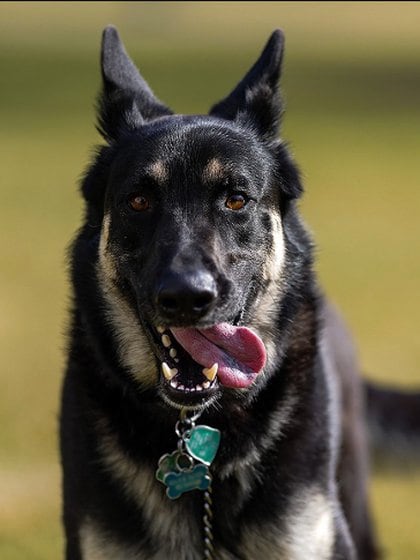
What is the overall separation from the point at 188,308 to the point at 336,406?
133cm

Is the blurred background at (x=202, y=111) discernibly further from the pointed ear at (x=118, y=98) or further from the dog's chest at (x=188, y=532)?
the dog's chest at (x=188, y=532)

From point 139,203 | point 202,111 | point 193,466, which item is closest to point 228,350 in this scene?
point 193,466

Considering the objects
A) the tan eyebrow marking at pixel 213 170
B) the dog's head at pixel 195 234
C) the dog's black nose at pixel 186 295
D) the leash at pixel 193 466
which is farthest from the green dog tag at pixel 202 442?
the tan eyebrow marking at pixel 213 170

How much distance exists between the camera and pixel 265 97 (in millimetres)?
4492

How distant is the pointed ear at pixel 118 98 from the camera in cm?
448

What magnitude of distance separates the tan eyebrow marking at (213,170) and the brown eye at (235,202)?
0.26ft

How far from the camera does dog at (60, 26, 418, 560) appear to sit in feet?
12.7

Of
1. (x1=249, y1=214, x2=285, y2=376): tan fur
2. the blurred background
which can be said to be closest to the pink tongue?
(x1=249, y1=214, x2=285, y2=376): tan fur

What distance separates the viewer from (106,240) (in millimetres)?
4160

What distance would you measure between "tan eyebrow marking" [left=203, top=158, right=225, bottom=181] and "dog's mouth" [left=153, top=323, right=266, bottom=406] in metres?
0.49

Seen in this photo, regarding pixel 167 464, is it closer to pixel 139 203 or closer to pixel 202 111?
pixel 139 203

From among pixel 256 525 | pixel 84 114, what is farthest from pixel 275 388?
pixel 84 114

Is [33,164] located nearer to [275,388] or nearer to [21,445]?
[21,445]

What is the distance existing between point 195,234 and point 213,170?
27 centimetres
